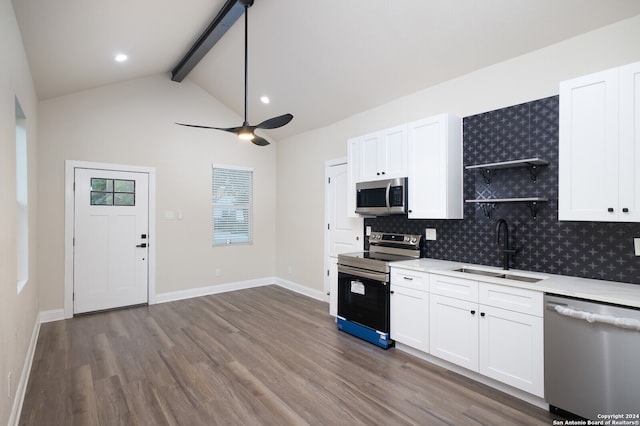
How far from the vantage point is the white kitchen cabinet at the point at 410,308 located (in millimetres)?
3092

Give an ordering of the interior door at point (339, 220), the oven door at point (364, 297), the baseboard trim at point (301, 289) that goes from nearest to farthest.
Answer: the oven door at point (364, 297) < the interior door at point (339, 220) < the baseboard trim at point (301, 289)

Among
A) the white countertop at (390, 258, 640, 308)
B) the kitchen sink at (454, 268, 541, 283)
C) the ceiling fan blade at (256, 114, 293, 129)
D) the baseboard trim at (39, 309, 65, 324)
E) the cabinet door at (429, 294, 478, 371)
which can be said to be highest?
the ceiling fan blade at (256, 114, 293, 129)

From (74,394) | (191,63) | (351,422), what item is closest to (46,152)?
(191,63)

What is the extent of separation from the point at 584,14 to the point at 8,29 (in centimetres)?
410

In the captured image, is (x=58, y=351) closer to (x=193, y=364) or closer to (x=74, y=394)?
(x=74, y=394)

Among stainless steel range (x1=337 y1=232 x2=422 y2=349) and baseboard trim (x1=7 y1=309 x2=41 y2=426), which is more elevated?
stainless steel range (x1=337 y1=232 x2=422 y2=349)

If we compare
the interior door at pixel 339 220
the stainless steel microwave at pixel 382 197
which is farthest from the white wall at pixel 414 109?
the stainless steel microwave at pixel 382 197

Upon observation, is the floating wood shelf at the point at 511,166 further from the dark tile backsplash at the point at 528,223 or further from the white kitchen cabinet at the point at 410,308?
the white kitchen cabinet at the point at 410,308

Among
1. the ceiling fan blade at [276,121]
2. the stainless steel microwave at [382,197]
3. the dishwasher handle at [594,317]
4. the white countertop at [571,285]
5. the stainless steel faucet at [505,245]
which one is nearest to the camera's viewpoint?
the dishwasher handle at [594,317]

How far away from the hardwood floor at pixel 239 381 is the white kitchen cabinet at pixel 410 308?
21 cm

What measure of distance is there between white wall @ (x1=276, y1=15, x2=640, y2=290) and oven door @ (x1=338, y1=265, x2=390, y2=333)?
150 cm

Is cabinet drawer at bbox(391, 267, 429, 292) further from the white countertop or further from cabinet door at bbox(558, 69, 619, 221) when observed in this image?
cabinet door at bbox(558, 69, 619, 221)

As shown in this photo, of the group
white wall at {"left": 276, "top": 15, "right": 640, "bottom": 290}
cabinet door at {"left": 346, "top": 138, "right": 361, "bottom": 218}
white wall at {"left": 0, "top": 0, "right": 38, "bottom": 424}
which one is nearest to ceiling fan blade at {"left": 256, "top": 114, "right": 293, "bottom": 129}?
cabinet door at {"left": 346, "top": 138, "right": 361, "bottom": 218}

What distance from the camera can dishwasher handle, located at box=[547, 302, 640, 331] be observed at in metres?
1.93
